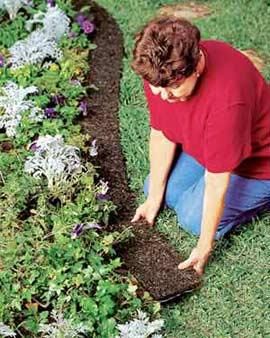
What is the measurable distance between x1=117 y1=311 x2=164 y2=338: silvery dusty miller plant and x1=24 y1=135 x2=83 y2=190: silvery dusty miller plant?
89cm

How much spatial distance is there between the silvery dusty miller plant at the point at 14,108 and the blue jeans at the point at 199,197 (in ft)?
2.73

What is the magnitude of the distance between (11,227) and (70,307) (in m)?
0.58

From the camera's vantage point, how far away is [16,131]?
4.46 meters

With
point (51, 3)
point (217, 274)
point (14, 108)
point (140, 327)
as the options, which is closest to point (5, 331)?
point (140, 327)

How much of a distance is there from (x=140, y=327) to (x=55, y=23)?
7.84 feet

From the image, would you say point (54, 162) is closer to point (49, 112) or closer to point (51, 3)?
point (49, 112)

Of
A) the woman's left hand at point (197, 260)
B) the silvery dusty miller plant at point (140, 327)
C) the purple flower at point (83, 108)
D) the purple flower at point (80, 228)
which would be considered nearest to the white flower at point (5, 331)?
the silvery dusty miller plant at point (140, 327)

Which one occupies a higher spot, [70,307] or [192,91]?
[192,91]

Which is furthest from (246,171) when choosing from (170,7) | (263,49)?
(170,7)

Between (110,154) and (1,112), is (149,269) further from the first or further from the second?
(1,112)

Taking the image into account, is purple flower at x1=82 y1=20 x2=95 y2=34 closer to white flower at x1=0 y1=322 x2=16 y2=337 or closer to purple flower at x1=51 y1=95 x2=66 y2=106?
purple flower at x1=51 y1=95 x2=66 y2=106

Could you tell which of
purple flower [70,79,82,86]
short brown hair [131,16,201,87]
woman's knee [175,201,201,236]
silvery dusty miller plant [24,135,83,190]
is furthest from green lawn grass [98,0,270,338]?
short brown hair [131,16,201,87]

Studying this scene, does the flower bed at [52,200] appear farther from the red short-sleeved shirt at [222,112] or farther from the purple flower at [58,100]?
the red short-sleeved shirt at [222,112]

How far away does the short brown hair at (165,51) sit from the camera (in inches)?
125
